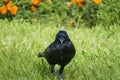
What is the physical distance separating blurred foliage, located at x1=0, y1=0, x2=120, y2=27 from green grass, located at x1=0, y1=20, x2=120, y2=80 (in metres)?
0.24

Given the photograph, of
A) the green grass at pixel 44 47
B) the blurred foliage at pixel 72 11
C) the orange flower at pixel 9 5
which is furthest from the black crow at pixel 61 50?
the orange flower at pixel 9 5

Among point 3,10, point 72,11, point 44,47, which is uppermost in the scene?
point 44,47

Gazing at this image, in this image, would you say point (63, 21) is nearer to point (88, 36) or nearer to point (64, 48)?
point (88, 36)

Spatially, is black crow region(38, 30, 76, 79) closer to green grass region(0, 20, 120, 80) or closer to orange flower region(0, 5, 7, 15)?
green grass region(0, 20, 120, 80)

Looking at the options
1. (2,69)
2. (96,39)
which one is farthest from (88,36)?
(2,69)

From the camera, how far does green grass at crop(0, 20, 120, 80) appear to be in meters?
5.80

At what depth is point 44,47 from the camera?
6.99 meters

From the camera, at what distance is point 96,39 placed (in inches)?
298

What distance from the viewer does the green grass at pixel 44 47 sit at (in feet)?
19.0

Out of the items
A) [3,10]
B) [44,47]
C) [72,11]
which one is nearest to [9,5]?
[3,10]

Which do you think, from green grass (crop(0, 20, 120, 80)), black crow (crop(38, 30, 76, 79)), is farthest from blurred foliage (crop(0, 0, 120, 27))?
black crow (crop(38, 30, 76, 79))

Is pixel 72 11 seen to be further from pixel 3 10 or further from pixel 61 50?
pixel 61 50

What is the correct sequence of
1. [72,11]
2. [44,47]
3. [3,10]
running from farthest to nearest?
[72,11], [3,10], [44,47]

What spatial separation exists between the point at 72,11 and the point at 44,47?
1718 millimetres
